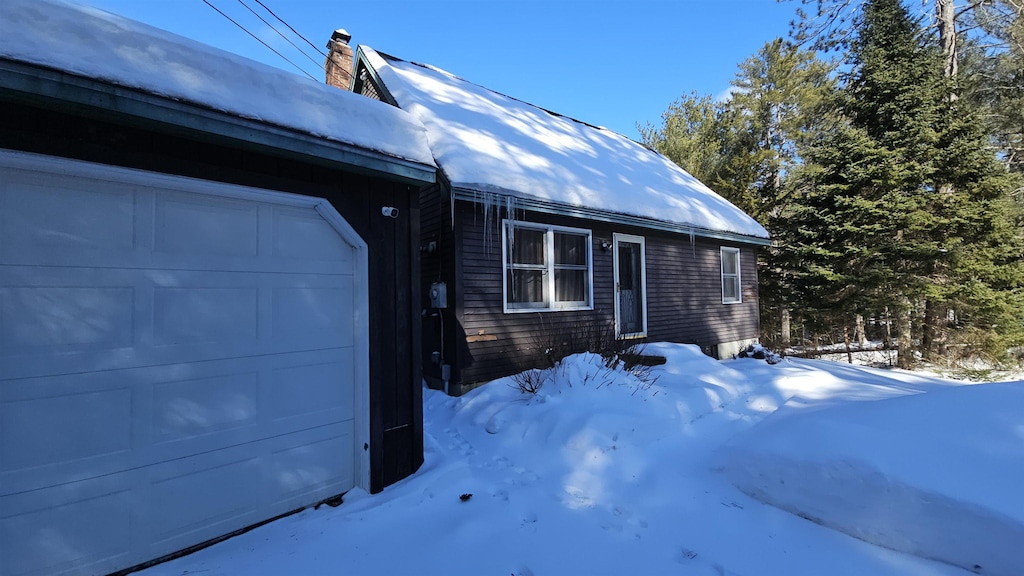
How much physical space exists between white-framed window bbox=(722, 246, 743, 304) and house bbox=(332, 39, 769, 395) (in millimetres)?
88

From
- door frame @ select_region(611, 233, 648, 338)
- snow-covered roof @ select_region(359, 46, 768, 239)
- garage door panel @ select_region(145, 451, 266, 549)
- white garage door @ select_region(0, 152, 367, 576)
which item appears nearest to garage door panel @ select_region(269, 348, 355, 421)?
white garage door @ select_region(0, 152, 367, 576)

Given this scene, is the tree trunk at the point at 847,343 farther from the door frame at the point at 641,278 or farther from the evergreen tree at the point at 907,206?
the door frame at the point at 641,278

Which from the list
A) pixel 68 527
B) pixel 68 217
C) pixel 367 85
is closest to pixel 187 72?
pixel 68 217

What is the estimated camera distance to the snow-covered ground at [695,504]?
230 centimetres

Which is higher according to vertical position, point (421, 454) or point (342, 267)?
point (342, 267)

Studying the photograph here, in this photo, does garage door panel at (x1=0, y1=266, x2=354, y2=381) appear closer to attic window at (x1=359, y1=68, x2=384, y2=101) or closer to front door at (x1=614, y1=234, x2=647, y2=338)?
front door at (x1=614, y1=234, x2=647, y2=338)

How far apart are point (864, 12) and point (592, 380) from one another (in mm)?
14872

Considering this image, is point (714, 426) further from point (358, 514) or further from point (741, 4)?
point (741, 4)

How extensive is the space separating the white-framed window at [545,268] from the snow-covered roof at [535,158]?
709mm

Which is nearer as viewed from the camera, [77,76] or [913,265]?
[77,76]

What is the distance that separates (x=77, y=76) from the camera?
2.06m

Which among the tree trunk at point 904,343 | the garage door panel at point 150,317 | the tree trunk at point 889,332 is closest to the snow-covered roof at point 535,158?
the garage door panel at point 150,317

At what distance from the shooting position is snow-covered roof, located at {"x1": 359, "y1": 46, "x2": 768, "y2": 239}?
6020 millimetres

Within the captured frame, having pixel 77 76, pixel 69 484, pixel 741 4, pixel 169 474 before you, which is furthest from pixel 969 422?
pixel 741 4
